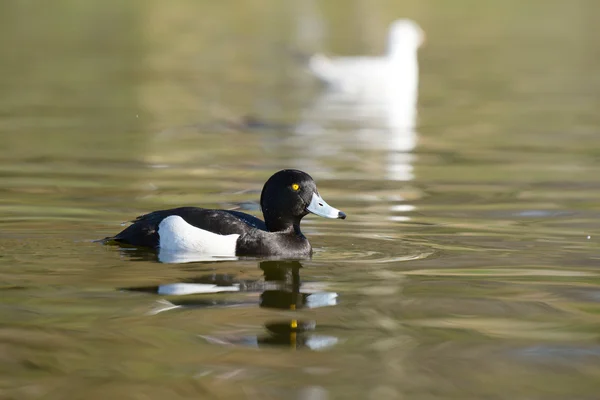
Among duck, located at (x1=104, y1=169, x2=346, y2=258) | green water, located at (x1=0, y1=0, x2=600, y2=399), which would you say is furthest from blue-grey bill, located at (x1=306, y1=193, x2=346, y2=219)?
green water, located at (x1=0, y1=0, x2=600, y2=399)

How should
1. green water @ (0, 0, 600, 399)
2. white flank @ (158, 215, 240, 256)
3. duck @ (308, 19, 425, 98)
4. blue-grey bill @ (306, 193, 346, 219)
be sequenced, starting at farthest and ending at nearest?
duck @ (308, 19, 425, 98), blue-grey bill @ (306, 193, 346, 219), white flank @ (158, 215, 240, 256), green water @ (0, 0, 600, 399)

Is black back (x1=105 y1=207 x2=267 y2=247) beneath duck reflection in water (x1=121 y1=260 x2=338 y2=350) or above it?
above

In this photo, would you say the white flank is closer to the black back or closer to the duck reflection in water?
the black back

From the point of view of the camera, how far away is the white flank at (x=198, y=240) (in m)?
9.55

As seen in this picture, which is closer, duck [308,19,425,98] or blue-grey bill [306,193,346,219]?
blue-grey bill [306,193,346,219]

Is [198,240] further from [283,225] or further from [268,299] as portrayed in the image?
[268,299]

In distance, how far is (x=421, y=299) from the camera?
26.9 feet

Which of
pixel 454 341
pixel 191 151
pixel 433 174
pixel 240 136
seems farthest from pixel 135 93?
pixel 454 341

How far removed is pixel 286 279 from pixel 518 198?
459 centimetres

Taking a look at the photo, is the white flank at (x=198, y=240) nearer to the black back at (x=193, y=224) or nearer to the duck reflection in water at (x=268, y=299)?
the black back at (x=193, y=224)

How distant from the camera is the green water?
6.52 m

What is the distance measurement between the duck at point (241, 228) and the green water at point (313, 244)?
0.67 ft

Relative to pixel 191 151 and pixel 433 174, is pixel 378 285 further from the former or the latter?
pixel 191 151

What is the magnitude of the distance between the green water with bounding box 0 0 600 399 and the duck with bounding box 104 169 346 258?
20cm
